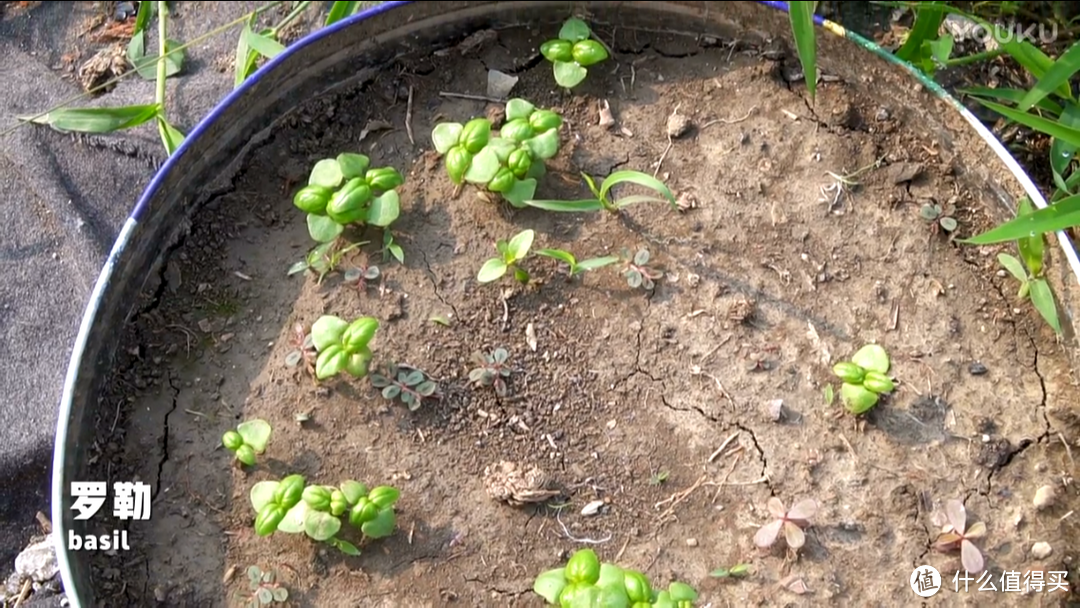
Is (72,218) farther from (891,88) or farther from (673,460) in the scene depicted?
(891,88)

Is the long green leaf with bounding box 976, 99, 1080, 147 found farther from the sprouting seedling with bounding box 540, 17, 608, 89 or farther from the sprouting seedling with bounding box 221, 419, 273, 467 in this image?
the sprouting seedling with bounding box 221, 419, 273, 467

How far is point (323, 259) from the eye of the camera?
1.75 m

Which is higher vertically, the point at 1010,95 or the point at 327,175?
the point at 327,175

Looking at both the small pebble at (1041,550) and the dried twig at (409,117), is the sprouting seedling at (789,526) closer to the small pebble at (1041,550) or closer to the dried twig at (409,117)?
the small pebble at (1041,550)

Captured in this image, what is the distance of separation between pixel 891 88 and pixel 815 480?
791 mm

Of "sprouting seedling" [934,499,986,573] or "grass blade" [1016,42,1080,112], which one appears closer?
"sprouting seedling" [934,499,986,573]

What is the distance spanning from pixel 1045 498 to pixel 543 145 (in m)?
1.10

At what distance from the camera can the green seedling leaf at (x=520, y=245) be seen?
1.68 meters

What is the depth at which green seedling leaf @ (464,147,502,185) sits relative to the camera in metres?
1.69

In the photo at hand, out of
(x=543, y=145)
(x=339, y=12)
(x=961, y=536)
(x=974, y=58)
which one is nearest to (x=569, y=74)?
(x=543, y=145)

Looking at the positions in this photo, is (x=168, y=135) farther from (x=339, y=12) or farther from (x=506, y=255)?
(x=506, y=255)

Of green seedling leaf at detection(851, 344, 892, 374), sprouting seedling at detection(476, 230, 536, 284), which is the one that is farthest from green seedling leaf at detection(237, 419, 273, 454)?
green seedling leaf at detection(851, 344, 892, 374)

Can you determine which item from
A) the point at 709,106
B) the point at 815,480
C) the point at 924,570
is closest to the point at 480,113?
the point at 709,106

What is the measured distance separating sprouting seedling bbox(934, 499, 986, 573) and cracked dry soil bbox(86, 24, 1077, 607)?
4cm
